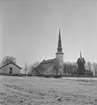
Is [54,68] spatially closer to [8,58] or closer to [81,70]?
Result: [81,70]

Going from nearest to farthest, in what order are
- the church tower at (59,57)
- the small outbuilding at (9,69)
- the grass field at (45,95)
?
the grass field at (45,95) < the small outbuilding at (9,69) < the church tower at (59,57)

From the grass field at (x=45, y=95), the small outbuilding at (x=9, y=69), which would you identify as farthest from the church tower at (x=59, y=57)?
the grass field at (x=45, y=95)

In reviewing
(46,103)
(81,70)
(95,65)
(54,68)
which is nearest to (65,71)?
(54,68)

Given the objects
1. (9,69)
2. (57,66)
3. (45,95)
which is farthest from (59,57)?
(45,95)

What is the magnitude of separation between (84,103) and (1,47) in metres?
6.10

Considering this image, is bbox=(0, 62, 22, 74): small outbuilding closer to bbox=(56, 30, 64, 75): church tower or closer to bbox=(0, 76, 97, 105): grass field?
bbox=(56, 30, 64, 75): church tower

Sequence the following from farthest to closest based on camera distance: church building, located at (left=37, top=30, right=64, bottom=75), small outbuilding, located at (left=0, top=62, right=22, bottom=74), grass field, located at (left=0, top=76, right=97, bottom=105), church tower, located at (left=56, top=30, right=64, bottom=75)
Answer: church tower, located at (left=56, top=30, right=64, bottom=75)
church building, located at (left=37, top=30, right=64, bottom=75)
small outbuilding, located at (left=0, top=62, right=22, bottom=74)
grass field, located at (left=0, top=76, right=97, bottom=105)

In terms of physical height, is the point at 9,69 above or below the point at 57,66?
below

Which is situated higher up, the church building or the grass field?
the church building

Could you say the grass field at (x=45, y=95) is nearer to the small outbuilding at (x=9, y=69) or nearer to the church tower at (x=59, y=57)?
the small outbuilding at (x=9, y=69)

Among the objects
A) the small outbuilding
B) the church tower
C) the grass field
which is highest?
the church tower

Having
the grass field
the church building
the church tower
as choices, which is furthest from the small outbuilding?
the grass field

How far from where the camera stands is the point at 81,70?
44.7m

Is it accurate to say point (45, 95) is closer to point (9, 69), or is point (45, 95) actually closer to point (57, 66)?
point (9, 69)
